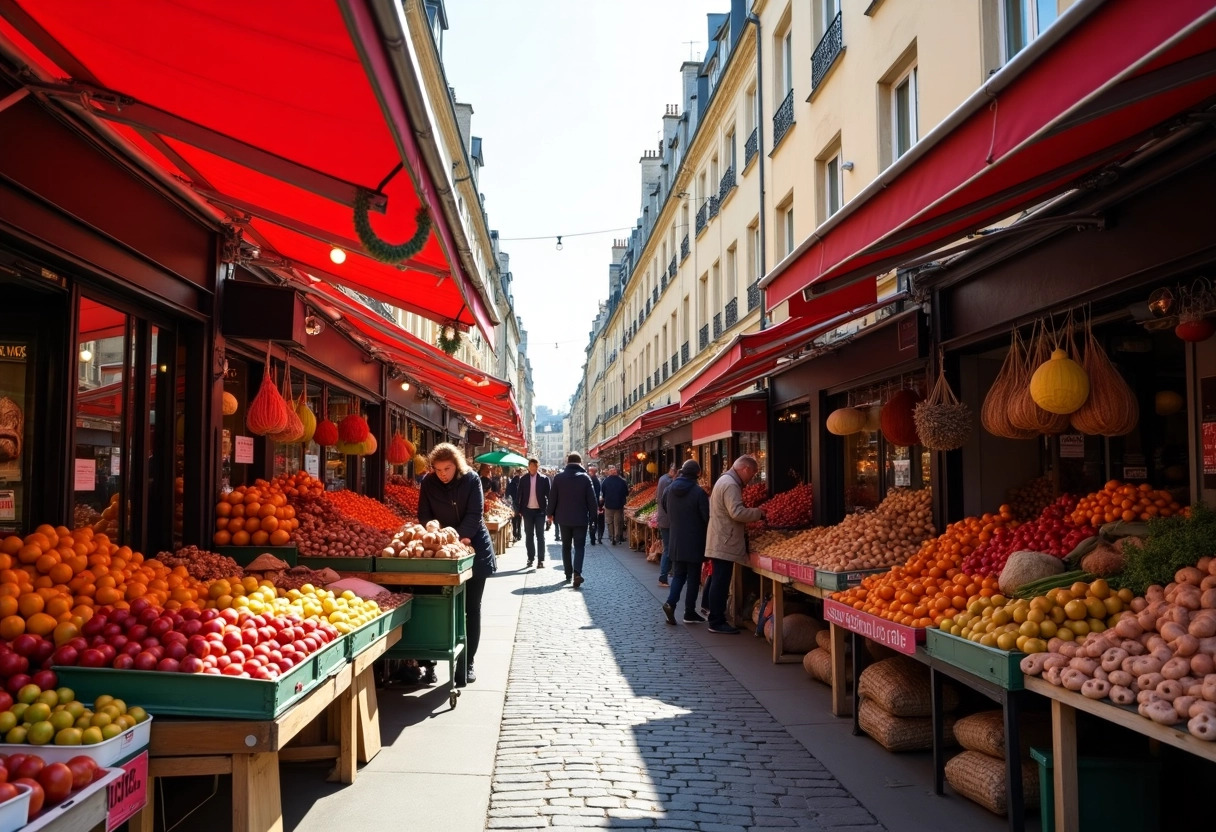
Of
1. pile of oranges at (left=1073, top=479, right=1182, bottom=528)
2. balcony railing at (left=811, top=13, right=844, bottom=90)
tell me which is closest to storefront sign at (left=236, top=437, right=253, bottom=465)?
pile of oranges at (left=1073, top=479, right=1182, bottom=528)

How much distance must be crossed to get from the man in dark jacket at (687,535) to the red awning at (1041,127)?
18.2 feet

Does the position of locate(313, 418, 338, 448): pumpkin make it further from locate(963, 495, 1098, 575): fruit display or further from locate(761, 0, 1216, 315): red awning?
locate(963, 495, 1098, 575): fruit display

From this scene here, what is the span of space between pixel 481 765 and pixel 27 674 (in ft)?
8.64

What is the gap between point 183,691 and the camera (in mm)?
3512

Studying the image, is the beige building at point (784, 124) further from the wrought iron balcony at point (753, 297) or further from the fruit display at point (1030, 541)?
the fruit display at point (1030, 541)

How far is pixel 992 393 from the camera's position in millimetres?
6059

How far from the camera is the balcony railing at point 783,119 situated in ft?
45.6

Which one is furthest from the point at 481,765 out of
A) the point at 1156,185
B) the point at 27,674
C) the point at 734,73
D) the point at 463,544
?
the point at 734,73

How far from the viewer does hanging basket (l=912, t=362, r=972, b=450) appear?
262 inches

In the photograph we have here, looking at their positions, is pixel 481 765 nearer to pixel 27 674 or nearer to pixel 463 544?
pixel 463 544

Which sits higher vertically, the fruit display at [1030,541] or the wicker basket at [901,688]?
the fruit display at [1030,541]

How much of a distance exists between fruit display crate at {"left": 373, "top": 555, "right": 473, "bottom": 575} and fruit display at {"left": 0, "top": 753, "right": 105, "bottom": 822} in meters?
3.82

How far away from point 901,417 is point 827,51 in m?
6.46

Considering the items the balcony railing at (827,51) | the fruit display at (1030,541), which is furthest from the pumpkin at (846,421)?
the balcony railing at (827,51)
